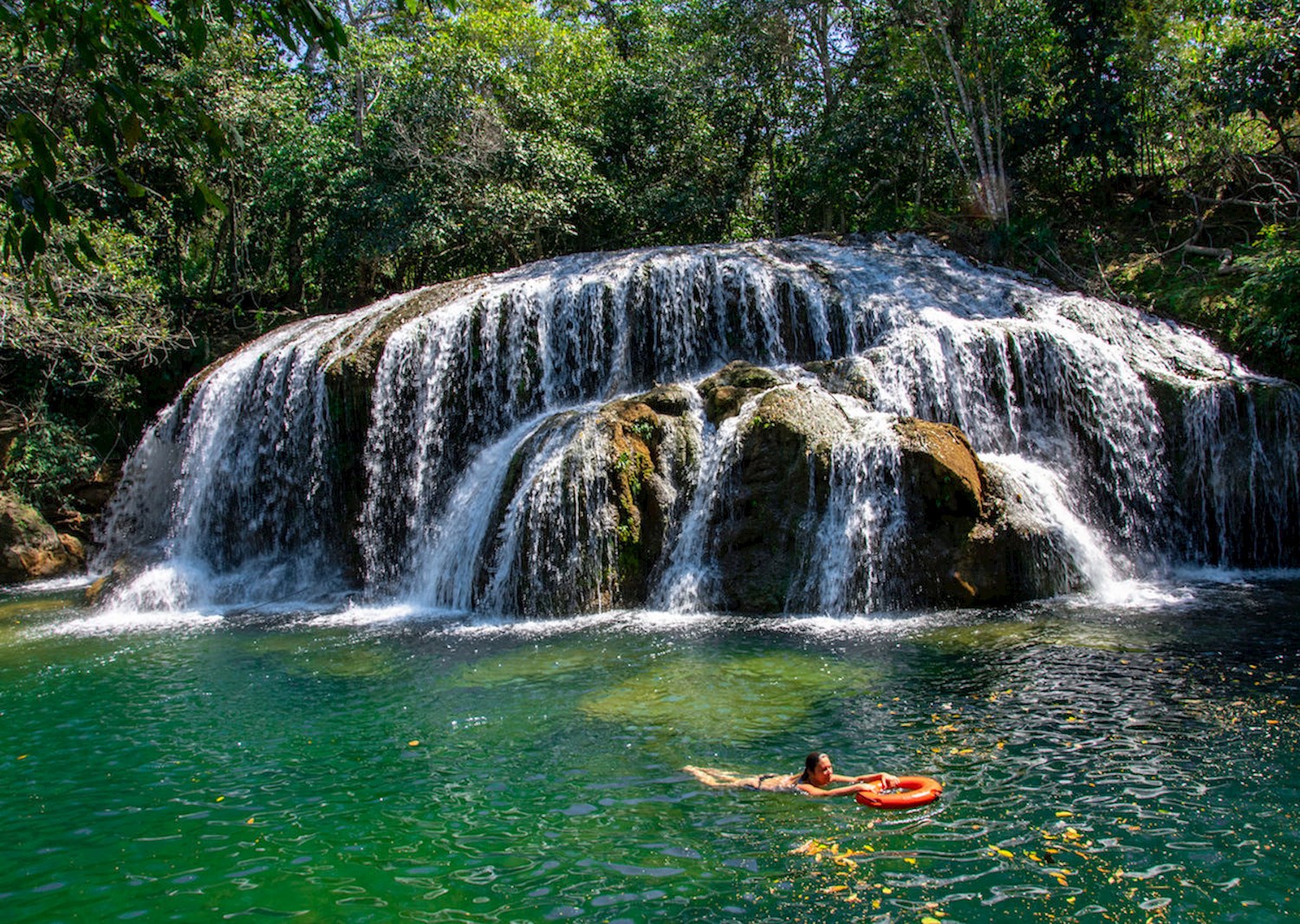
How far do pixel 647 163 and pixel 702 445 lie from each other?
45.6 ft

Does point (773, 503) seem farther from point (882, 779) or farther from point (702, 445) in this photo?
point (882, 779)

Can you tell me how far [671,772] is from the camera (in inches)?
237

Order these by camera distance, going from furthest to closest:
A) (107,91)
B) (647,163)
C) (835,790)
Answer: (647,163)
(835,790)
(107,91)

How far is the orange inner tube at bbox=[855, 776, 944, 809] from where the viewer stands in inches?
207

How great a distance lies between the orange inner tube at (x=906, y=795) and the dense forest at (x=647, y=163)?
1103 centimetres

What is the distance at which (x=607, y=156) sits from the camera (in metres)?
24.0

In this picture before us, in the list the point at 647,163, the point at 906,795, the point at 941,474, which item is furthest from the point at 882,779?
the point at 647,163

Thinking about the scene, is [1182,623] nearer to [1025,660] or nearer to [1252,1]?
[1025,660]

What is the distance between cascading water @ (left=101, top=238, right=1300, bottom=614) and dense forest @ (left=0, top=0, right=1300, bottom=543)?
240cm

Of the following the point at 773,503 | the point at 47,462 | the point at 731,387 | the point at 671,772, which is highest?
the point at 731,387

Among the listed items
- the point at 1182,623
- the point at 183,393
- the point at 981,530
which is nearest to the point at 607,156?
the point at 183,393

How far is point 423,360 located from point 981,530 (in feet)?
28.9

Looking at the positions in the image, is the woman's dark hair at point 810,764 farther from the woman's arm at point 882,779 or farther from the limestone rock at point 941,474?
the limestone rock at point 941,474

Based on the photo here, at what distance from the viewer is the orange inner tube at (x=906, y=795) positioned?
17.3 feet
